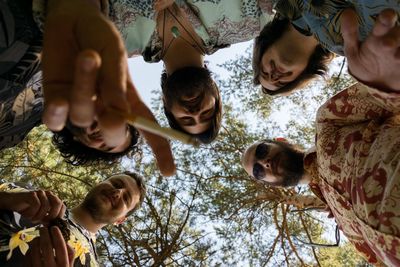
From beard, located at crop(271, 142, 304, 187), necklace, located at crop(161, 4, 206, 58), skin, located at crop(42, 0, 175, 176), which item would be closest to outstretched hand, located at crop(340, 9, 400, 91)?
skin, located at crop(42, 0, 175, 176)

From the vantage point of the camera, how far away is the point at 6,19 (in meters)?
1.13

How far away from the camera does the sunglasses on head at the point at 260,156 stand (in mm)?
2066

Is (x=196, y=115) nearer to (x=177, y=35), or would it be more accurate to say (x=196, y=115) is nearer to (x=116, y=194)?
(x=177, y=35)

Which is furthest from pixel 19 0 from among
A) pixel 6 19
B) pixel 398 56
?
pixel 398 56

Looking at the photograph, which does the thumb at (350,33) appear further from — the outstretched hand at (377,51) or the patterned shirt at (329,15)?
the patterned shirt at (329,15)

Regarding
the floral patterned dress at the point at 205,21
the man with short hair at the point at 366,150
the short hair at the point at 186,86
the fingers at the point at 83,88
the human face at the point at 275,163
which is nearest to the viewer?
the fingers at the point at 83,88

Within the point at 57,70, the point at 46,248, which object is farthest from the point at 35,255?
the point at 57,70

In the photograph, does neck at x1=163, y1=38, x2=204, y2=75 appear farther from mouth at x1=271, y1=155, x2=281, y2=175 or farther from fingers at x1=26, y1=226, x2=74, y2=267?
fingers at x1=26, y1=226, x2=74, y2=267

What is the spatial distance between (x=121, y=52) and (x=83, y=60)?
12cm

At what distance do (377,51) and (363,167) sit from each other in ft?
1.38

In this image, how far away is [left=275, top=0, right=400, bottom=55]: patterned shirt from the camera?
1.29 metres

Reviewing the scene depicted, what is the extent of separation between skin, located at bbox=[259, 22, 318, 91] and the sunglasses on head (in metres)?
0.33

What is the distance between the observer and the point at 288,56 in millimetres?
1828

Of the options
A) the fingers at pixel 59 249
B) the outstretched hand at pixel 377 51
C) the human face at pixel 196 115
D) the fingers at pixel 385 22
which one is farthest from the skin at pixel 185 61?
the fingers at pixel 385 22
